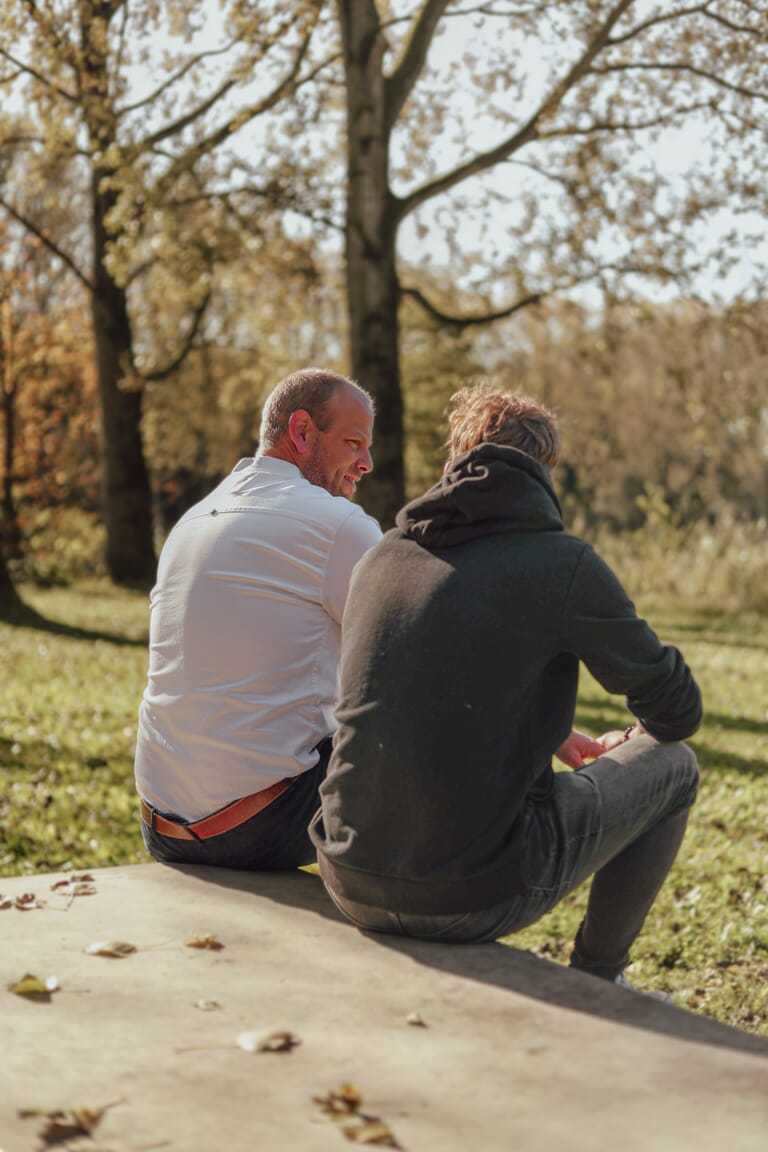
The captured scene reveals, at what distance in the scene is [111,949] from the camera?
3170mm

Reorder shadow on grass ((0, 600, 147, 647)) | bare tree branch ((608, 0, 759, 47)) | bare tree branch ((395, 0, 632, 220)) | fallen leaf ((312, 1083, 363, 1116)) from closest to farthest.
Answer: fallen leaf ((312, 1083, 363, 1116)), bare tree branch ((395, 0, 632, 220)), bare tree branch ((608, 0, 759, 47)), shadow on grass ((0, 600, 147, 647))

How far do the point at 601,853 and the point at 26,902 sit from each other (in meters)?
1.58

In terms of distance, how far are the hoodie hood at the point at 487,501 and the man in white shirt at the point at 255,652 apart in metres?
0.56

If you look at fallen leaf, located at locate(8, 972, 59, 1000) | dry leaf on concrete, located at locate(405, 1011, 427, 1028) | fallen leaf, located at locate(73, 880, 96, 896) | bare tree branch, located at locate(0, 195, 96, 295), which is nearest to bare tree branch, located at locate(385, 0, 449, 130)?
bare tree branch, located at locate(0, 195, 96, 295)

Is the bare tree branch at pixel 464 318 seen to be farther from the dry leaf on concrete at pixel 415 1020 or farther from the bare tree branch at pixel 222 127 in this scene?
the dry leaf on concrete at pixel 415 1020

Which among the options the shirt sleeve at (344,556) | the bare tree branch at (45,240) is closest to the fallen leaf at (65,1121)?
the shirt sleeve at (344,556)

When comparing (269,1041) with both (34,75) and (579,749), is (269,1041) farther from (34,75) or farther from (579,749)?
(34,75)

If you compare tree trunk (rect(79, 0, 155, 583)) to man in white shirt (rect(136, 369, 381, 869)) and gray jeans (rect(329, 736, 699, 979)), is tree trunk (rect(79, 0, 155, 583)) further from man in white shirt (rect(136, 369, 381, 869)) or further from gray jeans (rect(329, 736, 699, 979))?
gray jeans (rect(329, 736, 699, 979))

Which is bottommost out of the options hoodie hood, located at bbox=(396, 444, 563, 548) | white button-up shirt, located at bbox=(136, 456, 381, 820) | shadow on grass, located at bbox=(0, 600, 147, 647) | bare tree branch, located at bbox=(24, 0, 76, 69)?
shadow on grass, located at bbox=(0, 600, 147, 647)

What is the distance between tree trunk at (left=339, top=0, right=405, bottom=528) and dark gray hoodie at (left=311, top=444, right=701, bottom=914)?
8.42 m

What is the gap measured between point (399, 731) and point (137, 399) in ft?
66.1

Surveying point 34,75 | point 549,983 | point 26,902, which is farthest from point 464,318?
point 549,983

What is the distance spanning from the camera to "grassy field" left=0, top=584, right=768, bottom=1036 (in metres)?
5.23

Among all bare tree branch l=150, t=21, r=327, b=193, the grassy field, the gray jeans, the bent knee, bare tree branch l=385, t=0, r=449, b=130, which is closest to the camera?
the gray jeans
